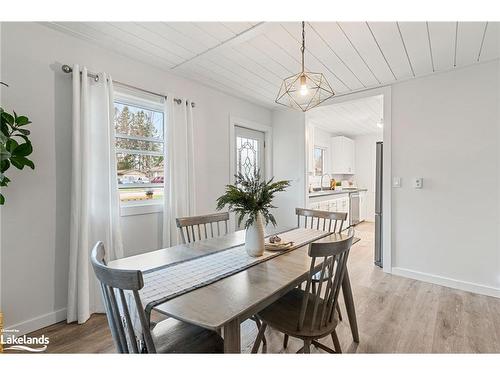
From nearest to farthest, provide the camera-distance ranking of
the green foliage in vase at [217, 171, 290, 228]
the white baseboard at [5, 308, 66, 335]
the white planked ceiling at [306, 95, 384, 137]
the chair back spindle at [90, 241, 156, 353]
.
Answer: the chair back spindle at [90, 241, 156, 353]
the green foliage in vase at [217, 171, 290, 228]
the white baseboard at [5, 308, 66, 335]
the white planked ceiling at [306, 95, 384, 137]

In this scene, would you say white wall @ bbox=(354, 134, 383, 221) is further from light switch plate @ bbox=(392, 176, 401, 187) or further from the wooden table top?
the wooden table top

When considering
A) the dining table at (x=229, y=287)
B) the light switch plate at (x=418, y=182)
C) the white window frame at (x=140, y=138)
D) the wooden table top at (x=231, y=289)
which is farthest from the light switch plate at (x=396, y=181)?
the white window frame at (x=140, y=138)

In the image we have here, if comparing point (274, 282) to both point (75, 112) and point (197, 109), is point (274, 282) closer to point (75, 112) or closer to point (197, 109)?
point (75, 112)

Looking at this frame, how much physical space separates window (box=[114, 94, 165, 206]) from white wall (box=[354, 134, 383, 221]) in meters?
5.80

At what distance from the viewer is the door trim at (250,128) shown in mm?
3664

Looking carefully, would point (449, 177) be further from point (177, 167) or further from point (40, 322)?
point (40, 322)

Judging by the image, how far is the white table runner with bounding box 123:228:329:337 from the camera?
1084mm

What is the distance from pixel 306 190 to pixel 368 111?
191cm

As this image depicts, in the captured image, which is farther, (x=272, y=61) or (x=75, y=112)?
(x=272, y=61)

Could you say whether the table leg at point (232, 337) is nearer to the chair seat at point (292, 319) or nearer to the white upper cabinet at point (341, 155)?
the chair seat at point (292, 319)

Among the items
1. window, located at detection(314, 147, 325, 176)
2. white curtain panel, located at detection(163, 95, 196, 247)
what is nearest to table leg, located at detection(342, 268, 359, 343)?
white curtain panel, located at detection(163, 95, 196, 247)

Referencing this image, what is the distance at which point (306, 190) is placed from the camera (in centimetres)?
410
